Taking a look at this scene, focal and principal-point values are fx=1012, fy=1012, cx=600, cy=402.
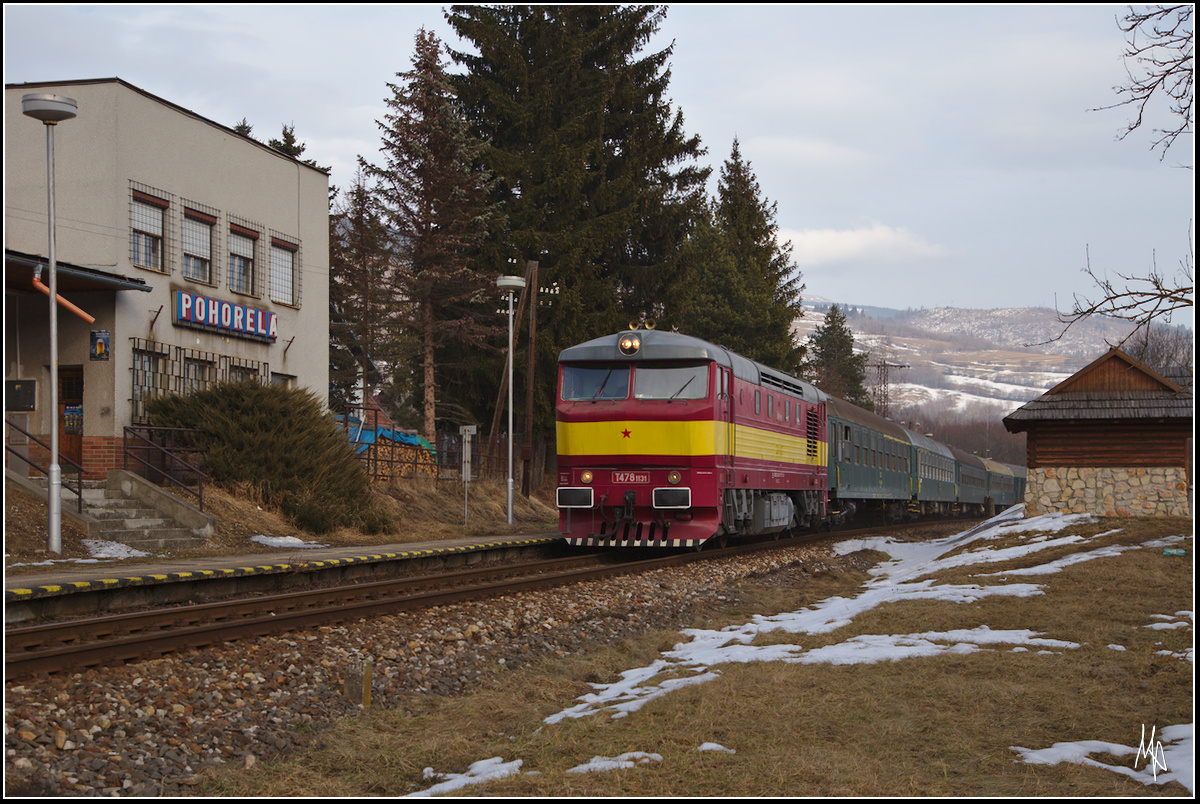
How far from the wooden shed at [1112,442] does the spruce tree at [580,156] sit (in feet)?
51.3

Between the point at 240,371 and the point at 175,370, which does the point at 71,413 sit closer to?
the point at 175,370

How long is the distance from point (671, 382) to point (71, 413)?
11947 millimetres

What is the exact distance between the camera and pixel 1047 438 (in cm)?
2430

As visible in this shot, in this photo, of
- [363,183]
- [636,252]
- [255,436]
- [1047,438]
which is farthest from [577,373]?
[363,183]

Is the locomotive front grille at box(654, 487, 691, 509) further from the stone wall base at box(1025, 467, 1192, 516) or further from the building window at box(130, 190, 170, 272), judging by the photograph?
the building window at box(130, 190, 170, 272)

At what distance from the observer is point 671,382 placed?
1783 cm

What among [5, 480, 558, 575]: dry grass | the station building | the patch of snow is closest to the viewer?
[5, 480, 558, 575]: dry grass

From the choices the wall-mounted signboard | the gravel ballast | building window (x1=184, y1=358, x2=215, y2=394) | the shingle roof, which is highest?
the wall-mounted signboard

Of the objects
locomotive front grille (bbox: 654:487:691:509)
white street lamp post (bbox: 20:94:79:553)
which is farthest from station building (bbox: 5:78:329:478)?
locomotive front grille (bbox: 654:487:691:509)

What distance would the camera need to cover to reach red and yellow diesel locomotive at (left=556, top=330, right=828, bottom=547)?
1750 centimetres

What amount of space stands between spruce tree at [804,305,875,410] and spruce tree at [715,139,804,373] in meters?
19.8

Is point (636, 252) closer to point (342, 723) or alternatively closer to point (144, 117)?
point (144, 117)

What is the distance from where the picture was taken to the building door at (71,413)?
65.3 feet

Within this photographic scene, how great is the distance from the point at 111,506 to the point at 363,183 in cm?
3248
